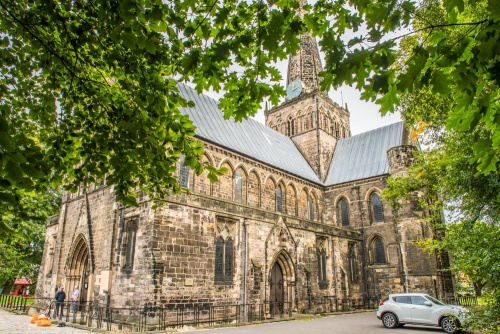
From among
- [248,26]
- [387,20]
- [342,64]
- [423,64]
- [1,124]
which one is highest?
[248,26]

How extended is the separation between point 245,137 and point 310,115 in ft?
32.4

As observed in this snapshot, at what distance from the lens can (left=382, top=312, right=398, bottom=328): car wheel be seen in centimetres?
1361

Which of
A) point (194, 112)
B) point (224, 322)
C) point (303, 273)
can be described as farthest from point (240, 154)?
point (224, 322)

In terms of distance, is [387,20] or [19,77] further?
[19,77]

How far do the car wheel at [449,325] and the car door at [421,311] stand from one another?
1.44 ft

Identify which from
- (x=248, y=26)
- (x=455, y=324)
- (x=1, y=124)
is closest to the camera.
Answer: (x=1, y=124)

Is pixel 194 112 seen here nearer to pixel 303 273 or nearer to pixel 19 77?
pixel 303 273

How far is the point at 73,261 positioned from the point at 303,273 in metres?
11.9

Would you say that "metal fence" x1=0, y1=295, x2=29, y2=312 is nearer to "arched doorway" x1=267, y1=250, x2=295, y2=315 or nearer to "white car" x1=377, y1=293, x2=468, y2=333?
"arched doorway" x1=267, y1=250, x2=295, y2=315

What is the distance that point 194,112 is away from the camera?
72.2 ft

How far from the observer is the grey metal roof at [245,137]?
21797 millimetres

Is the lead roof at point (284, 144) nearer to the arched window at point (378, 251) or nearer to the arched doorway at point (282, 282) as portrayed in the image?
the arched window at point (378, 251)

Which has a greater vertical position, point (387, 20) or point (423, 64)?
point (387, 20)

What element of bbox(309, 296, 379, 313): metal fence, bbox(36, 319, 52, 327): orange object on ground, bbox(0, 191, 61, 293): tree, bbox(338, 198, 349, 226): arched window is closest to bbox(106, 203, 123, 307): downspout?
bbox(36, 319, 52, 327): orange object on ground
